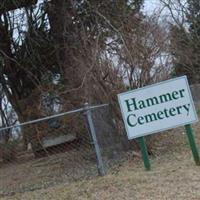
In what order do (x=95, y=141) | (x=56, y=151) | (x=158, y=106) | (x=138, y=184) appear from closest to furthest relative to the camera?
(x=138, y=184)
(x=158, y=106)
(x=95, y=141)
(x=56, y=151)

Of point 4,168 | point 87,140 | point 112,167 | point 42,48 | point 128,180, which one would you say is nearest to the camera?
point 128,180

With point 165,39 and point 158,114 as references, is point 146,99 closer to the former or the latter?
point 158,114

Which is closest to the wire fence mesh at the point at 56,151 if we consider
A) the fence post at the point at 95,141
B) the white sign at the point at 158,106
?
the fence post at the point at 95,141

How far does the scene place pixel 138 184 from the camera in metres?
7.82

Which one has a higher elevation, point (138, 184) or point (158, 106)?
point (158, 106)

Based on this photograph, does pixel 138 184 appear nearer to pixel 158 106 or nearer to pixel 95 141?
pixel 95 141

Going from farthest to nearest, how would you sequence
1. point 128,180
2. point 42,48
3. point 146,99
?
point 42,48, point 146,99, point 128,180

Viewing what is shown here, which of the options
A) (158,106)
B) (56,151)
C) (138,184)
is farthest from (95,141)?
(56,151)

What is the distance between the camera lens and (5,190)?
9.27 meters

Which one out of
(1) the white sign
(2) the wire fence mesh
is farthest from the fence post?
(1) the white sign

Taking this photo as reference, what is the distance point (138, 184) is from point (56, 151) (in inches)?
175

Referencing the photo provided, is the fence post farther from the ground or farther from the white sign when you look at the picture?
the white sign

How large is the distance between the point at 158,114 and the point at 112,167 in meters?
1.50

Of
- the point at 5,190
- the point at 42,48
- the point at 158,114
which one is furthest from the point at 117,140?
the point at 42,48
